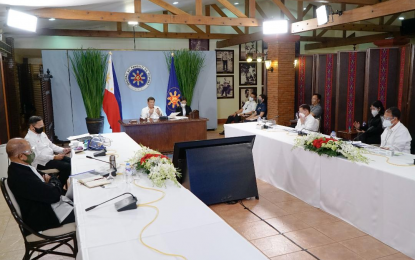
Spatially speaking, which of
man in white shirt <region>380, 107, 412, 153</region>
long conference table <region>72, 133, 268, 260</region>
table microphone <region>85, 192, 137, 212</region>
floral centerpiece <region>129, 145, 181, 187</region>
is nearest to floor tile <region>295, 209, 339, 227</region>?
man in white shirt <region>380, 107, 412, 153</region>

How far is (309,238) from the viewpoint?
362 centimetres

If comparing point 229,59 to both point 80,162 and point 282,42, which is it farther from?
point 80,162


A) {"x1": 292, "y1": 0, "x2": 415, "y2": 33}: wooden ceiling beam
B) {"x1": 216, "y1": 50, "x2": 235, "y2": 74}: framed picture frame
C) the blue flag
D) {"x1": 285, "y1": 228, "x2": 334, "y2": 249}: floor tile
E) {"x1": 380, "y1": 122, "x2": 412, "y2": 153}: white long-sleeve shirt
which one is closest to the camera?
{"x1": 285, "y1": 228, "x2": 334, "y2": 249}: floor tile

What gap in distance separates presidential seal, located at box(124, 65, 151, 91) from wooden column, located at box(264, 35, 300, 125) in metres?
3.58

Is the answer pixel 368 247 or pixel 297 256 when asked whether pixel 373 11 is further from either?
pixel 297 256

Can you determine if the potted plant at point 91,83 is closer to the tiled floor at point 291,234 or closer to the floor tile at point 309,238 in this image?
the tiled floor at point 291,234

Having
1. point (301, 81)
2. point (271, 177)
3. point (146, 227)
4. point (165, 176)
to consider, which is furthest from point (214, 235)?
point (301, 81)

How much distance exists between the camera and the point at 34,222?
9.20ft

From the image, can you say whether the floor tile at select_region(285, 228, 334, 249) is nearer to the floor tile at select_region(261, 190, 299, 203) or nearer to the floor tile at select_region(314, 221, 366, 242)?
the floor tile at select_region(314, 221, 366, 242)

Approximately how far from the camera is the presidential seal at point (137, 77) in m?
9.98

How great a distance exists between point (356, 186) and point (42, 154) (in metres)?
4.03

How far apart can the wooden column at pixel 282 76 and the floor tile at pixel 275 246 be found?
19.5 feet

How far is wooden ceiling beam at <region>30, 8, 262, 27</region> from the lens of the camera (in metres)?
6.77

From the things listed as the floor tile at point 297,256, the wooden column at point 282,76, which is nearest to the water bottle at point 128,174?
the floor tile at point 297,256
